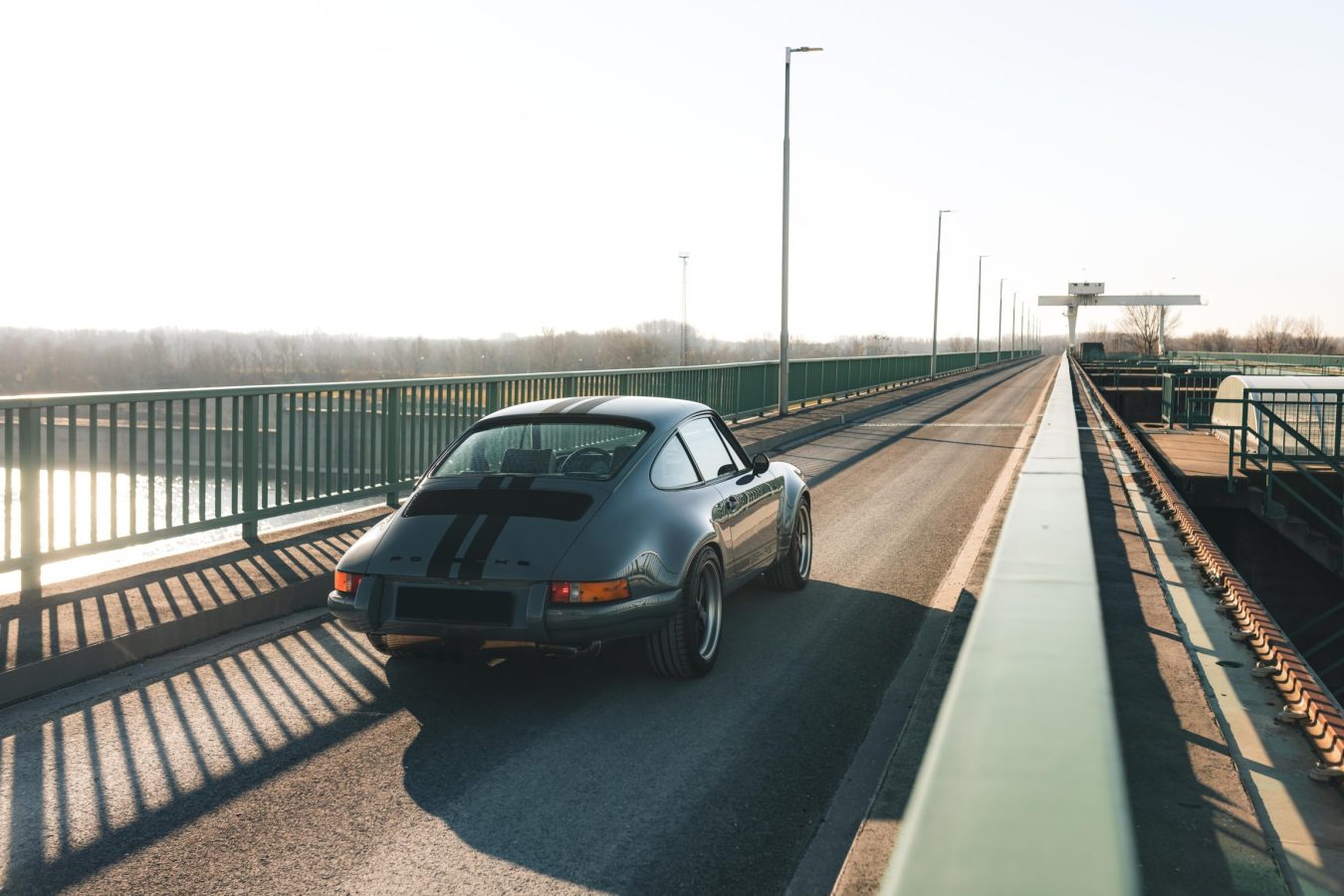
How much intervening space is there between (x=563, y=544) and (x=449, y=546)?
0.53 meters

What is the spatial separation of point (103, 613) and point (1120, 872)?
6446 mm

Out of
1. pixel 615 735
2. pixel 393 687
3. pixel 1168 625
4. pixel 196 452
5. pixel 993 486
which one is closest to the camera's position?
pixel 615 735

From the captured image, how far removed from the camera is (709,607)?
5.93 meters

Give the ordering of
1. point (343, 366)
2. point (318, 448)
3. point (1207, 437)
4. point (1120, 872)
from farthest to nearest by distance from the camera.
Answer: point (343, 366)
point (1207, 437)
point (318, 448)
point (1120, 872)

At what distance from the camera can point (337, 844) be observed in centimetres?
378

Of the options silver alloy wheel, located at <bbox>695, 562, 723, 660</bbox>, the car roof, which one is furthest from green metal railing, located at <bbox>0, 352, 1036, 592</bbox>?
silver alloy wheel, located at <bbox>695, 562, 723, 660</bbox>

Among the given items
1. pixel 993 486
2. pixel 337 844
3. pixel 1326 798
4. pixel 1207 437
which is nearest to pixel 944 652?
pixel 1326 798

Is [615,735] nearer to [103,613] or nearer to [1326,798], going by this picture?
[1326,798]

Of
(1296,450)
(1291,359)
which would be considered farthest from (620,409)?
(1291,359)

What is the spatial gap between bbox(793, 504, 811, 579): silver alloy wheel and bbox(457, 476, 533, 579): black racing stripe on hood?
113 inches

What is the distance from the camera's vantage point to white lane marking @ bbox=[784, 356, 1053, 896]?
11.5 feet

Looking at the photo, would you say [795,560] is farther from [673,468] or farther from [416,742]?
[416,742]

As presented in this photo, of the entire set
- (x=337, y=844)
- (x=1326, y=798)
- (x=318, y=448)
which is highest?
(x=318, y=448)

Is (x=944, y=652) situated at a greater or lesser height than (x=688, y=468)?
lesser
